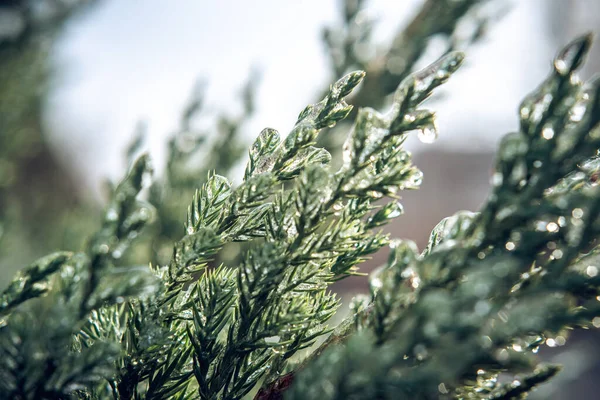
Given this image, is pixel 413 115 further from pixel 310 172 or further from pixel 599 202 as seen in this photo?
pixel 599 202

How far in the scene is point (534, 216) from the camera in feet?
2.39

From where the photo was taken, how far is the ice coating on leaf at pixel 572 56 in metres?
0.79

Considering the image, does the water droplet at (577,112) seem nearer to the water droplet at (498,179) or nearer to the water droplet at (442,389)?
the water droplet at (498,179)

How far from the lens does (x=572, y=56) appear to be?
80 centimetres

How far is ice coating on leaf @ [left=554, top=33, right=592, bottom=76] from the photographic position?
794mm

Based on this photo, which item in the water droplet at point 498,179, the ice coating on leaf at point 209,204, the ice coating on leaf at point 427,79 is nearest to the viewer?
the water droplet at point 498,179

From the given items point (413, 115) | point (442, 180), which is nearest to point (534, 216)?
point (413, 115)

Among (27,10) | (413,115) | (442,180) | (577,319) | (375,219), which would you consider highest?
(442,180)

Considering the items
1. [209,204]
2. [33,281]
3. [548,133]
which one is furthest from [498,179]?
[33,281]

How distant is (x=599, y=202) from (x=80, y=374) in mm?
876

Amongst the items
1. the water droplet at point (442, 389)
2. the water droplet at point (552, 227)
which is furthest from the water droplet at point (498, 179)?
the water droplet at point (442, 389)

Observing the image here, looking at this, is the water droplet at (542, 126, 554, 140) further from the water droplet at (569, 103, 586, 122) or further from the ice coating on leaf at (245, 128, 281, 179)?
the ice coating on leaf at (245, 128, 281, 179)

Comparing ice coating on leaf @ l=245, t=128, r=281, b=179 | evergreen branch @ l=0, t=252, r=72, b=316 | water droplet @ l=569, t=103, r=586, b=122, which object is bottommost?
water droplet @ l=569, t=103, r=586, b=122

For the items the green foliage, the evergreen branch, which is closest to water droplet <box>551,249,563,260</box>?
the green foliage
